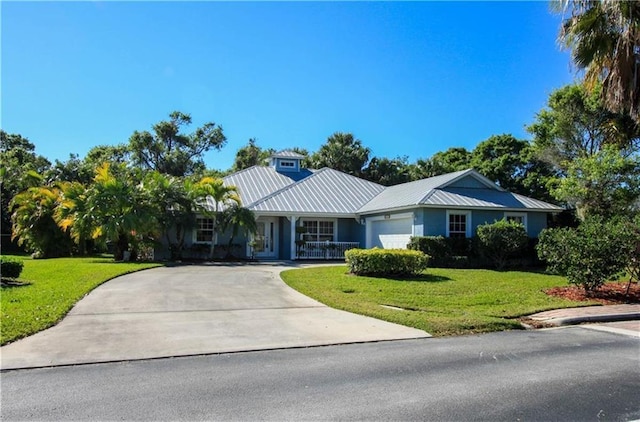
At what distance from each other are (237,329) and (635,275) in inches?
475

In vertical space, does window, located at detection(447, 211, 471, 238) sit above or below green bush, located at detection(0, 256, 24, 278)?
above

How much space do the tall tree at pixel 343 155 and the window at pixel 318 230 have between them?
673 inches

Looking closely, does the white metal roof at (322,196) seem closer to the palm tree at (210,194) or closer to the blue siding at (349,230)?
the blue siding at (349,230)

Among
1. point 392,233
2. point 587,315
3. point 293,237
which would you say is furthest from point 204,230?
point 587,315

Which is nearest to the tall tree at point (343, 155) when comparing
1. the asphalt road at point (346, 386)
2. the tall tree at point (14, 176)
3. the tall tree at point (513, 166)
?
the tall tree at point (513, 166)

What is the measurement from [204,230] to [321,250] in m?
6.26

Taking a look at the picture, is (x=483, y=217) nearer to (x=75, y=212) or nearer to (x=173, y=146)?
(x=75, y=212)

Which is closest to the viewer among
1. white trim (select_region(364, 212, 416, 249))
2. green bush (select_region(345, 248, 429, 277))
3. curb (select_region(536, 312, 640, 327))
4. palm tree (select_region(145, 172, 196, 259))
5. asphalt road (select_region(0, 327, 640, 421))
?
asphalt road (select_region(0, 327, 640, 421))

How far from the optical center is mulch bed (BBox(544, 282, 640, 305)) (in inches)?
477

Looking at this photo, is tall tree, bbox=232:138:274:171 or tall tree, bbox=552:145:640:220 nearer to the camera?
tall tree, bbox=552:145:640:220

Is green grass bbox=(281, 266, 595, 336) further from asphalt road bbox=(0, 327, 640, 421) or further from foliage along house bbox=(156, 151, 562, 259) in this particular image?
foliage along house bbox=(156, 151, 562, 259)

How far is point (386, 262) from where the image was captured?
15391 mm

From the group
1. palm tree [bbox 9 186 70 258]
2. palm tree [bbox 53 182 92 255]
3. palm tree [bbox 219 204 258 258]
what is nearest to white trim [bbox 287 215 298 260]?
palm tree [bbox 219 204 258 258]

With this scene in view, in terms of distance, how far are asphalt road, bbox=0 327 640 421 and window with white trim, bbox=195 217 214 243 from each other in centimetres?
1862
